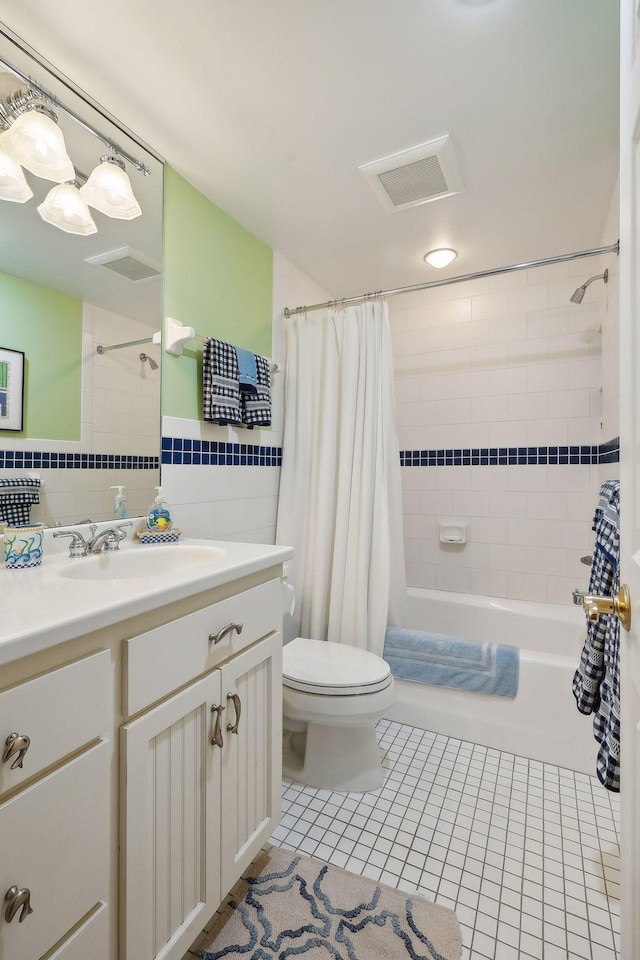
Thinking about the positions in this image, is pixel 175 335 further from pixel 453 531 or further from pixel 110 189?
pixel 453 531

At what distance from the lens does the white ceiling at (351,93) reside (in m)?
1.20

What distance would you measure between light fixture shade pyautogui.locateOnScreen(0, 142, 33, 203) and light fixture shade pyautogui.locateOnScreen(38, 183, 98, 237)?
53mm

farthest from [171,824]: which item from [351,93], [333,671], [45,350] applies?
[351,93]

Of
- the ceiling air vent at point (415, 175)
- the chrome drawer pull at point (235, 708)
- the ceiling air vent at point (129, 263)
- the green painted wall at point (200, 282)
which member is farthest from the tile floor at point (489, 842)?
the ceiling air vent at point (415, 175)

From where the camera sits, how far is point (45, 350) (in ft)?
4.35

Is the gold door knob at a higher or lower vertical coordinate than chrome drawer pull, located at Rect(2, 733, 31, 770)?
higher

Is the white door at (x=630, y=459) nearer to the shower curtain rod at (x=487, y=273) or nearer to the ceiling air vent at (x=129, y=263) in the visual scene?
the shower curtain rod at (x=487, y=273)

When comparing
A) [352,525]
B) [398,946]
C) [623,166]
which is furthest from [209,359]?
[398,946]

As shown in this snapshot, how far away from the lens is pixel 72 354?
139cm

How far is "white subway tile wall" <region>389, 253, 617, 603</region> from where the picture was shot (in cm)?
252

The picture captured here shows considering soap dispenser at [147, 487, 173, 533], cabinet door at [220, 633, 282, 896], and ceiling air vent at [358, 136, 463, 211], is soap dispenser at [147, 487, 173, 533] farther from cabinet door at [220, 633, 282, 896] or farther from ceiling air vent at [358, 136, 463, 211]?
ceiling air vent at [358, 136, 463, 211]

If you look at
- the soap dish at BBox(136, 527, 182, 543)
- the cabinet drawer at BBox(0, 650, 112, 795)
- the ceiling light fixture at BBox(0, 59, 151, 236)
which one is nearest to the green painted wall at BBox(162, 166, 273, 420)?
the ceiling light fixture at BBox(0, 59, 151, 236)

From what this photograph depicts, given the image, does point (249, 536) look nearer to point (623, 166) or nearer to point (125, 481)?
point (125, 481)

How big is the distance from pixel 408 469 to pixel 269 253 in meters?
1.50
